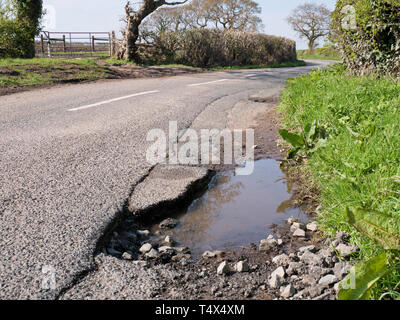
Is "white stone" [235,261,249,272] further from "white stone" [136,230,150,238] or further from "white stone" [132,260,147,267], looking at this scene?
"white stone" [136,230,150,238]

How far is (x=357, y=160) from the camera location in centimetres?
304

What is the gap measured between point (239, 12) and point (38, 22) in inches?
1149

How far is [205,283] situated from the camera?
2129 mm

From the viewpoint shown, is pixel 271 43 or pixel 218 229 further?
pixel 271 43

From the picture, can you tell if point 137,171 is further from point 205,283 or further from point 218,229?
point 205,283

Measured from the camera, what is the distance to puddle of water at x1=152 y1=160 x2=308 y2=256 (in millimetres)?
2768

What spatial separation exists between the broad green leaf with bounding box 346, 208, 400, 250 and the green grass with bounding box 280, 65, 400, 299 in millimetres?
126

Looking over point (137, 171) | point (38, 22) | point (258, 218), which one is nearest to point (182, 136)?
point (137, 171)

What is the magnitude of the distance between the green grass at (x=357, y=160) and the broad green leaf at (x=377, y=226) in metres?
0.13

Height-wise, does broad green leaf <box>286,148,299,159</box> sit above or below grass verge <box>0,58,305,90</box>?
below

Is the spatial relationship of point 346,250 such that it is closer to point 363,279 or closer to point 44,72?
point 363,279

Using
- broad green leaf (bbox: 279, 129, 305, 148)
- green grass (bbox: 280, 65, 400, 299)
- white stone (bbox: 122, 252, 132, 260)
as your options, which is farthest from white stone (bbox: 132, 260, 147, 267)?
broad green leaf (bbox: 279, 129, 305, 148)

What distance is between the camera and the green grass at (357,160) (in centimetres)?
241
